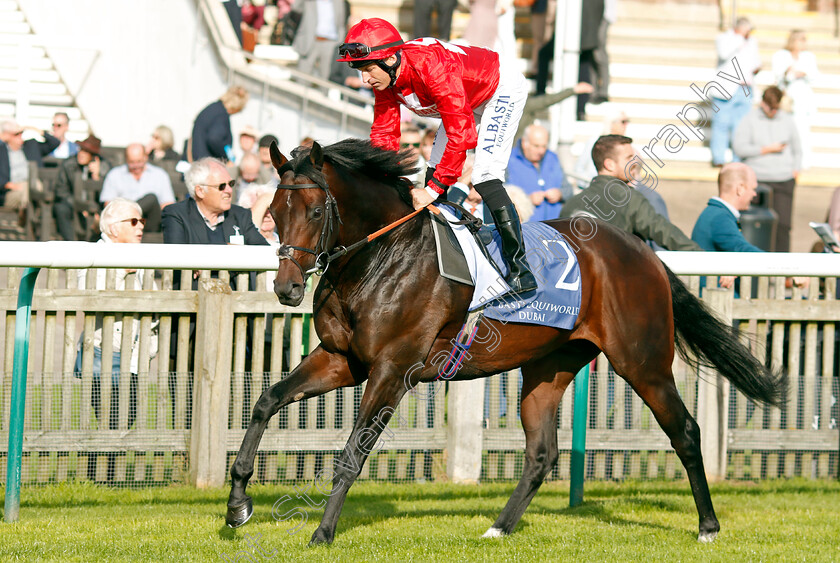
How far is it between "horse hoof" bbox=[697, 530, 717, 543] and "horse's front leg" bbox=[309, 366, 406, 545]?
5.46ft

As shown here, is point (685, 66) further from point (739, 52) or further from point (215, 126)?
point (215, 126)

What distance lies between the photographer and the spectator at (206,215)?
6590 mm

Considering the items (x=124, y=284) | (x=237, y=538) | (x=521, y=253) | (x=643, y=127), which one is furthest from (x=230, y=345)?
(x=643, y=127)

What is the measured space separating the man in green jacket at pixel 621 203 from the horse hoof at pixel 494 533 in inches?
84.0

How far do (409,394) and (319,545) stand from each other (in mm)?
1893

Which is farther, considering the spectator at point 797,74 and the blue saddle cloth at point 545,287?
the spectator at point 797,74

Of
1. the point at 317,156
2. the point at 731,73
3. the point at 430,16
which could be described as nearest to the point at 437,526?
the point at 317,156

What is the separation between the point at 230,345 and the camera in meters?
6.02

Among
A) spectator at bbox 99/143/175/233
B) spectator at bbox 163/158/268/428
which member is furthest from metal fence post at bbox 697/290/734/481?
spectator at bbox 99/143/175/233

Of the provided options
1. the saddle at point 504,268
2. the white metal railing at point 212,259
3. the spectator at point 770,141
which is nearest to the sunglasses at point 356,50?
the saddle at point 504,268

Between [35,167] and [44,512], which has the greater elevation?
[35,167]

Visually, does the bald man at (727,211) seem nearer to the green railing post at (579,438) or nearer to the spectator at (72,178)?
the green railing post at (579,438)

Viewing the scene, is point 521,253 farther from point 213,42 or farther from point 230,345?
point 213,42

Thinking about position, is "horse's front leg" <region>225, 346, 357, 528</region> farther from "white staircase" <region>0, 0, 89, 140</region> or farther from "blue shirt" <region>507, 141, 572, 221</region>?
"white staircase" <region>0, 0, 89, 140</region>
